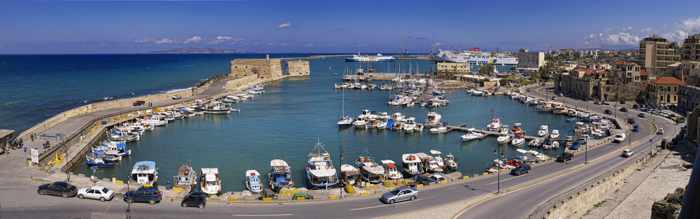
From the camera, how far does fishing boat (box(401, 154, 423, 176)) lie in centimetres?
2458

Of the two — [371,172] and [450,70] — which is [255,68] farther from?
[371,172]

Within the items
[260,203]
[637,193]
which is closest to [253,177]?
[260,203]

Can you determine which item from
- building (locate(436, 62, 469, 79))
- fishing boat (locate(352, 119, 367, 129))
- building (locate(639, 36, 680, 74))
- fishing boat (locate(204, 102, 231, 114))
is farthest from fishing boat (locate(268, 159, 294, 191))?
building (locate(436, 62, 469, 79))

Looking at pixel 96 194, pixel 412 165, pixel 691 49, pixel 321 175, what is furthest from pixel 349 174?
pixel 691 49

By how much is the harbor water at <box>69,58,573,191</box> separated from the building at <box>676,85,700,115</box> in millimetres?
8646

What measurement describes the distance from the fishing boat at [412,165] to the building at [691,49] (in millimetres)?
52343

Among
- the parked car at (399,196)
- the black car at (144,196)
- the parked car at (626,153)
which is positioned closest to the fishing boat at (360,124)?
the parked car at (626,153)

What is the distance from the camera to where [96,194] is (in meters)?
16.1

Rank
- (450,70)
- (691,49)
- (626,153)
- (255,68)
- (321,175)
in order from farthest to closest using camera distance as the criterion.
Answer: (450,70)
(255,68)
(691,49)
(626,153)
(321,175)

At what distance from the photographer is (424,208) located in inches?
619

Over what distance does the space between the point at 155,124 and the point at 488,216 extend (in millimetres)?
29627

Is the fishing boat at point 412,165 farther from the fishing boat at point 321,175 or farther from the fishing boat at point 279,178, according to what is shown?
the fishing boat at point 279,178

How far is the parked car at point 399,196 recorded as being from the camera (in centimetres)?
1616

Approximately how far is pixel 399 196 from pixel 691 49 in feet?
205
